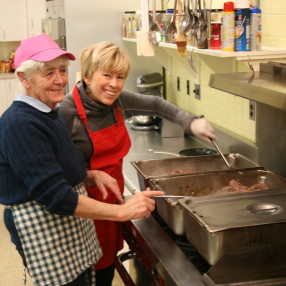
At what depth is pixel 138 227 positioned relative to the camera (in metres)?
1.85

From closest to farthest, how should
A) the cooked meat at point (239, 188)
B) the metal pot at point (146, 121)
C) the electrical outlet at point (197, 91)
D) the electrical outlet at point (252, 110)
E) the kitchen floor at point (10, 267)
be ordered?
the cooked meat at point (239, 188), the electrical outlet at point (252, 110), the electrical outlet at point (197, 91), the kitchen floor at point (10, 267), the metal pot at point (146, 121)

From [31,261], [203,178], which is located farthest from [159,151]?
[31,261]

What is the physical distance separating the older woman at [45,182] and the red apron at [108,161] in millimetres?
303

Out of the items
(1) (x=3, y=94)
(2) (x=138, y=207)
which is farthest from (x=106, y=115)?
(1) (x=3, y=94)

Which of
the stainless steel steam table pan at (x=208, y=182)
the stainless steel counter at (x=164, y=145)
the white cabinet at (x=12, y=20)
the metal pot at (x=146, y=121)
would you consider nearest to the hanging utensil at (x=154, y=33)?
the stainless steel counter at (x=164, y=145)

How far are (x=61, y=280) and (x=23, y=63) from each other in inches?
28.1

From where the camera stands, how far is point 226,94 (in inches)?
103

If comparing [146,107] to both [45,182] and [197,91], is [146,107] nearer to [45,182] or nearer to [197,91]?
[45,182]

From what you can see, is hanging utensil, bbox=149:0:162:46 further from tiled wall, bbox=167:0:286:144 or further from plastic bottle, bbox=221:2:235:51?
plastic bottle, bbox=221:2:235:51

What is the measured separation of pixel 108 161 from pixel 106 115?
196 mm

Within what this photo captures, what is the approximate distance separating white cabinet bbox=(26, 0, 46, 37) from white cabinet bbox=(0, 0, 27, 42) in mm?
66

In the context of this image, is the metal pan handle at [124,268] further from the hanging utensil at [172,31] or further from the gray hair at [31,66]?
the hanging utensil at [172,31]

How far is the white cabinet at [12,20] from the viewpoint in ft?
20.5

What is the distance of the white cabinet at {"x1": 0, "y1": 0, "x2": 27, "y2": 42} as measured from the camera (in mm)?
6246
